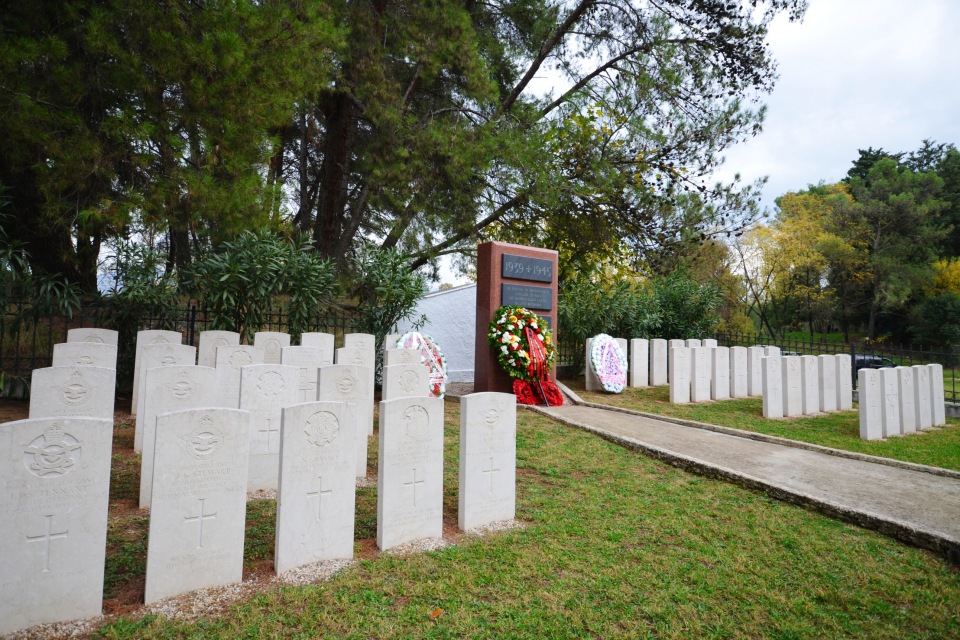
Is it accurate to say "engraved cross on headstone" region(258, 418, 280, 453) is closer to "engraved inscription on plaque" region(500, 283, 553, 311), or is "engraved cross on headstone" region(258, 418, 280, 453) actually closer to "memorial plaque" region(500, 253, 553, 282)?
"engraved inscription on plaque" region(500, 283, 553, 311)

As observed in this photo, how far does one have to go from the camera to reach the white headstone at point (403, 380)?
548cm

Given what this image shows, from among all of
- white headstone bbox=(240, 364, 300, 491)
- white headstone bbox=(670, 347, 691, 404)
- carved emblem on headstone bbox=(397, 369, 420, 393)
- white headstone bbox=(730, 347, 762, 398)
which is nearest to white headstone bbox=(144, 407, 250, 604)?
white headstone bbox=(240, 364, 300, 491)

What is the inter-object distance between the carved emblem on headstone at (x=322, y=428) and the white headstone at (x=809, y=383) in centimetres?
827

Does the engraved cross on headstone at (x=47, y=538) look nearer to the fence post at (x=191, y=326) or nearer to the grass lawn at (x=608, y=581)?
the grass lawn at (x=608, y=581)

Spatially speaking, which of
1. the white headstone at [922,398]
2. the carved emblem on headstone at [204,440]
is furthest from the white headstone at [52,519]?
the white headstone at [922,398]

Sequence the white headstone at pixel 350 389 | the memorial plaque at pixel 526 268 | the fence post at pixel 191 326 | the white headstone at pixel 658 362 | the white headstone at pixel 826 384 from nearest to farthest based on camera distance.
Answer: the white headstone at pixel 350 389 < the fence post at pixel 191 326 < the white headstone at pixel 826 384 < the memorial plaque at pixel 526 268 < the white headstone at pixel 658 362

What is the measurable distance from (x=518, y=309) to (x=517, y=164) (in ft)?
9.72

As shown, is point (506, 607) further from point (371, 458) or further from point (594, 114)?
point (594, 114)

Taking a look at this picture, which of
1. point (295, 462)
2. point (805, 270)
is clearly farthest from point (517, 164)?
point (805, 270)

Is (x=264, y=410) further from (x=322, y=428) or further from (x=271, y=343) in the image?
(x=271, y=343)

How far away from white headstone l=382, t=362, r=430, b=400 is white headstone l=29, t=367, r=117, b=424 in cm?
235

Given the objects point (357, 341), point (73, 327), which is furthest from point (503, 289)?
point (73, 327)

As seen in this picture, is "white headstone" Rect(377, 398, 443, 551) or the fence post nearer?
"white headstone" Rect(377, 398, 443, 551)

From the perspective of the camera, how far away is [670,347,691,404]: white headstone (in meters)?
9.51
